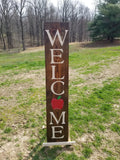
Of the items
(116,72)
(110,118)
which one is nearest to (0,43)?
(116,72)

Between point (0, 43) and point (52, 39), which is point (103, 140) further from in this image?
point (0, 43)

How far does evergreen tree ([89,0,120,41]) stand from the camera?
1542cm

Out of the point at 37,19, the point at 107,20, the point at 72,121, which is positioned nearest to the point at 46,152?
the point at 72,121

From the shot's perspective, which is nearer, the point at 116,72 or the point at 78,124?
the point at 78,124

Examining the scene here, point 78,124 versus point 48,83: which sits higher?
point 48,83

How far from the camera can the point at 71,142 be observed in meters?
2.32

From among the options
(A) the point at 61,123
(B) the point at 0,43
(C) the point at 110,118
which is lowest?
(C) the point at 110,118

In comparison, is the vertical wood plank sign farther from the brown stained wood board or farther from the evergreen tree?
the evergreen tree

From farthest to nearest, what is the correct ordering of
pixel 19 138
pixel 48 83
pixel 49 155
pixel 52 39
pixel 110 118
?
1. pixel 110 118
2. pixel 19 138
3. pixel 49 155
4. pixel 48 83
5. pixel 52 39

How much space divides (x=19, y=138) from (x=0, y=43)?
3569 centimetres

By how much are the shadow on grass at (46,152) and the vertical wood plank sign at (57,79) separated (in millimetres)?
81

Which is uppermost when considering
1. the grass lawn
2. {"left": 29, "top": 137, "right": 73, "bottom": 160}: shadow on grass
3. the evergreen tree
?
the evergreen tree

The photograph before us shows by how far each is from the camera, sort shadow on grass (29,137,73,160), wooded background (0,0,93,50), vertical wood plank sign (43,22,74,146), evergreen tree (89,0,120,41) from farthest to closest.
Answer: wooded background (0,0,93,50) < evergreen tree (89,0,120,41) < shadow on grass (29,137,73,160) < vertical wood plank sign (43,22,74,146)

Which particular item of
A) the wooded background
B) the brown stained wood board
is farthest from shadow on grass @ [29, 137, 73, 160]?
the wooded background
